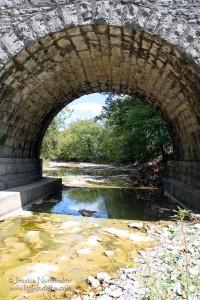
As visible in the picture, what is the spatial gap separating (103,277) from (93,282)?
0.17 m

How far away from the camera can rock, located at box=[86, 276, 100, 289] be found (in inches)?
147

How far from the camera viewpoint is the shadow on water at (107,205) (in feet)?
27.1

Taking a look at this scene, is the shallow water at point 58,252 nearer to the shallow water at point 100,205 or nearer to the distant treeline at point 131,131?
the shallow water at point 100,205

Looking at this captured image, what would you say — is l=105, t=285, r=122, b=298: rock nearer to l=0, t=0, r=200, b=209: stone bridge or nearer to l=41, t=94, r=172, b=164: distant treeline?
l=0, t=0, r=200, b=209: stone bridge

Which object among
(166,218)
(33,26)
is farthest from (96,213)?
(33,26)

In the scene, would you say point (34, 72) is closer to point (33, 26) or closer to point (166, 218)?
point (33, 26)

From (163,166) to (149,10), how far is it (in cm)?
1170

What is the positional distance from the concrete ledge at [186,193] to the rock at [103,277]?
400 cm

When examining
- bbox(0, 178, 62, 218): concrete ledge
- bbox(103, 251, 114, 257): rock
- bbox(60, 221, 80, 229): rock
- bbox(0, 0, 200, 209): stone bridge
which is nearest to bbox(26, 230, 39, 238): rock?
bbox(60, 221, 80, 229): rock

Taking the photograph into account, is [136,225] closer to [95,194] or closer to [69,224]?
[69,224]

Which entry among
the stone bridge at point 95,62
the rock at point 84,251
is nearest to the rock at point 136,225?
the stone bridge at point 95,62

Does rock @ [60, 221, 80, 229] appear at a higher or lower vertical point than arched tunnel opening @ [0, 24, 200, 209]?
lower

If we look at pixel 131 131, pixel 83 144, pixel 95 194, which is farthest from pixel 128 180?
pixel 83 144

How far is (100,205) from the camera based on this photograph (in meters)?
9.92
